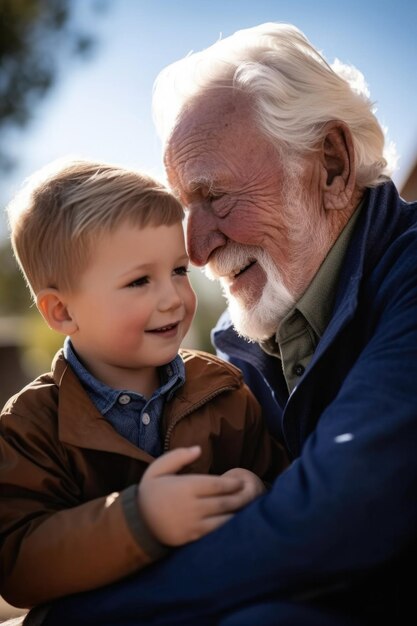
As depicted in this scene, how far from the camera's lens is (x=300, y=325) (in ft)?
9.68

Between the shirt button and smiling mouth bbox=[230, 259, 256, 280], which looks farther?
smiling mouth bbox=[230, 259, 256, 280]

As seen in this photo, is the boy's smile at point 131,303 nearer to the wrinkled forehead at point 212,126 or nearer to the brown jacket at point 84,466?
the brown jacket at point 84,466

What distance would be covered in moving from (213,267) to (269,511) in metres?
1.32

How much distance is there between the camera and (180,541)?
1.97 metres

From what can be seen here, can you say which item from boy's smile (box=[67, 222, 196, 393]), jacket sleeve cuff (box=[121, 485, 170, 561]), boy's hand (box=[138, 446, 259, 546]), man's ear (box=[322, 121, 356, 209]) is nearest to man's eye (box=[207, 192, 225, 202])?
man's ear (box=[322, 121, 356, 209])

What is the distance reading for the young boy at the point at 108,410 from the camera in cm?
201

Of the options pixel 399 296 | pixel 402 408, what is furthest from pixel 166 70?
pixel 402 408

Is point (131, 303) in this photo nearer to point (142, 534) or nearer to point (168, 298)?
point (168, 298)

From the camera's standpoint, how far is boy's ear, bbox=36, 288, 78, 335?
8.16 feet

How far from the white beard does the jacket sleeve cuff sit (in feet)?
3.68

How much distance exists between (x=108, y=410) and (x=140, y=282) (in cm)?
41

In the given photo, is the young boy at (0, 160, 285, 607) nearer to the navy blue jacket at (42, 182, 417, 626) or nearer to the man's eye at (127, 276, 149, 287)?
the man's eye at (127, 276, 149, 287)

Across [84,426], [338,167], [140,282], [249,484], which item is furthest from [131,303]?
[338,167]

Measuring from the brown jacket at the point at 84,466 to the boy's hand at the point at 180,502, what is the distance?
42 millimetres
